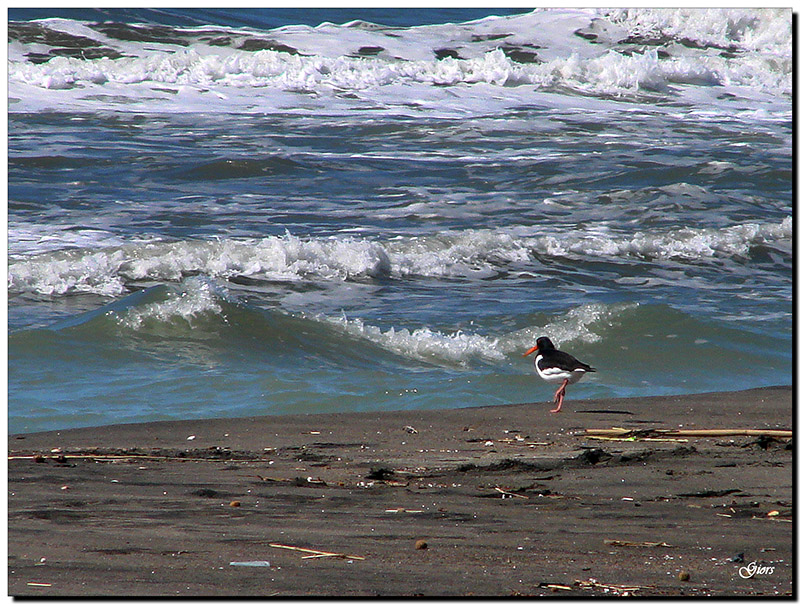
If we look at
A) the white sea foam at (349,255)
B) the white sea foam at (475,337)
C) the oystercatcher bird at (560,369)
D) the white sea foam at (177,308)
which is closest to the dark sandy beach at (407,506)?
the oystercatcher bird at (560,369)

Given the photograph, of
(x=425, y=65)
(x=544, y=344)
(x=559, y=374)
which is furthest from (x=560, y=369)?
(x=425, y=65)

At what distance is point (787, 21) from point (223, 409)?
16713 millimetres

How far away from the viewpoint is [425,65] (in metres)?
19.4

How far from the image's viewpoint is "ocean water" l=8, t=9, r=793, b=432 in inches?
269

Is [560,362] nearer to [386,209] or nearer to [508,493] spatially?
[508,493]

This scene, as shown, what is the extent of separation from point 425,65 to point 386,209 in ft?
27.6

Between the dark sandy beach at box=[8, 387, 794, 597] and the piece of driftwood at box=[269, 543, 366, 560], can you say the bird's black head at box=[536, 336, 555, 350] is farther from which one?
the piece of driftwood at box=[269, 543, 366, 560]

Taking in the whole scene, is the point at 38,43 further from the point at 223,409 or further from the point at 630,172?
the point at 223,409

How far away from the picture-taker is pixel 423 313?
8.27 metres

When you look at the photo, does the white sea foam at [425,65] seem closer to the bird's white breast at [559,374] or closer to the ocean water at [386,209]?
the ocean water at [386,209]

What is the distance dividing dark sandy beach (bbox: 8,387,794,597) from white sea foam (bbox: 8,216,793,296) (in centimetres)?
406

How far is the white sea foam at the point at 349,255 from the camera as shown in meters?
8.83

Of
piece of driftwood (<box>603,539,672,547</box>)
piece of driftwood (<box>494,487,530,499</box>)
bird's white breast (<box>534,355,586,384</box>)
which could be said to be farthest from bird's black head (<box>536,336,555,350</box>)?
piece of driftwood (<box>603,539,672,547</box>)

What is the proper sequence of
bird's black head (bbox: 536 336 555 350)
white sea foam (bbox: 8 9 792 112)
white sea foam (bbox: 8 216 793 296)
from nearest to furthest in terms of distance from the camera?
bird's black head (bbox: 536 336 555 350), white sea foam (bbox: 8 216 793 296), white sea foam (bbox: 8 9 792 112)
